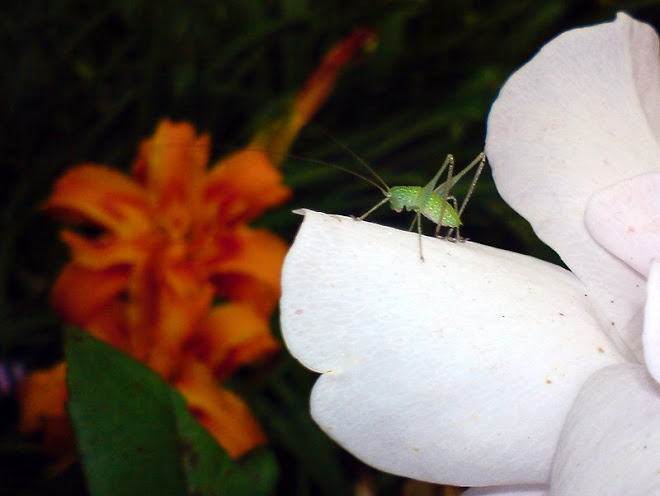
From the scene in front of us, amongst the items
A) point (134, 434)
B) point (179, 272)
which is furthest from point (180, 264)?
point (134, 434)

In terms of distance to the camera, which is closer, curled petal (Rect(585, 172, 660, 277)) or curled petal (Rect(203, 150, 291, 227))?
curled petal (Rect(585, 172, 660, 277))

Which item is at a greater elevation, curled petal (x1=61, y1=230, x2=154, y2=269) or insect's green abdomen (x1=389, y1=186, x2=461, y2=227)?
insect's green abdomen (x1=389, y1=186, x2=461, y2=227)

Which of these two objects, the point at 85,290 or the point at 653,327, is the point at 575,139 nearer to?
the point at 653,327

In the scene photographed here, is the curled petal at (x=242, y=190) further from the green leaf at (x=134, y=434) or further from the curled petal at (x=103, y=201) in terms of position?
the green leaf at (x=134, y=434)

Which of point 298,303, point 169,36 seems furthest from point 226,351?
point 169,36

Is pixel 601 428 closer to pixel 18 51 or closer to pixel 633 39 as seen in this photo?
pixel 633 39

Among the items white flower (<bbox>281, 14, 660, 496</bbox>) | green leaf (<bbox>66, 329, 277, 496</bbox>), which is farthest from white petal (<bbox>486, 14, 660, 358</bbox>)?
green leaf (<bbox>66, 329, 277, 496</bbox>)

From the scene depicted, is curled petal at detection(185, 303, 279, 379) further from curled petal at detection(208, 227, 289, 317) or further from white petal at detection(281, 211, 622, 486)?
white petal at detection(281, 211, 622, 486)
